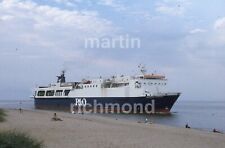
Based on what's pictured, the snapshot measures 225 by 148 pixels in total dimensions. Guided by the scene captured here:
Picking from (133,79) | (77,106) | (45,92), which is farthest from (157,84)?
(45,92)

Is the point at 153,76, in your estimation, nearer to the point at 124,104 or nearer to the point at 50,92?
the point at 124,104

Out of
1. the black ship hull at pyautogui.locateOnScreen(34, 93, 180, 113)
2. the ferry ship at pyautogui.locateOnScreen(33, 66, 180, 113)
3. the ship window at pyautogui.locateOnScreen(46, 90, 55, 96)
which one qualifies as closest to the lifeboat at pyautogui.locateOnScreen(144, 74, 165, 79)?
the ferry ship at pyautogui.locateOnScreen(33, 66, 180, 113)

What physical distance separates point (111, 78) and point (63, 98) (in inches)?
485

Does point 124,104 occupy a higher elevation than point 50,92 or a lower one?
lower

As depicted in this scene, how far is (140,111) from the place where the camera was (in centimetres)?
6738

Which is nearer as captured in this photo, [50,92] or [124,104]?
[124,104]

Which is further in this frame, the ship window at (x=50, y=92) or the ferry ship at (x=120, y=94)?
the ship window at (x=50, y=92)

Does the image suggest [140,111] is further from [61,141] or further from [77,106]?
Answer: [61,141]

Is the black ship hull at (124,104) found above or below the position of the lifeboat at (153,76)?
below

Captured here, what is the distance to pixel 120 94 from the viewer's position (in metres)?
69.7

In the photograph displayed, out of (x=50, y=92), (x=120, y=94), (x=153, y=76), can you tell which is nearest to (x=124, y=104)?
(x=120, y=94)

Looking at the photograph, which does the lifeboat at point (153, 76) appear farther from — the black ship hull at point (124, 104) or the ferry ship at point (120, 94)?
the black ship hull at point (124, 104)

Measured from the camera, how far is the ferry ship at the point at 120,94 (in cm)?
6788

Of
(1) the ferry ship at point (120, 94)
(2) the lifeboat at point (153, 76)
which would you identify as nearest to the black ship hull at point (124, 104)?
(1) the ferry ship at point (120, 94)
